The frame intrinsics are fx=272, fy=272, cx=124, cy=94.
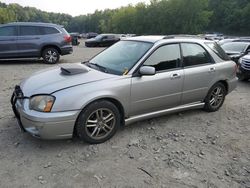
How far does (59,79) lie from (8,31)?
8.24 metres

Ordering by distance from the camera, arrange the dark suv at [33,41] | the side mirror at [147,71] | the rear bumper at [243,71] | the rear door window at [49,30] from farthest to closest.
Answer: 1. the rear door window at [49,30]
2. the dark suv at [33,41]
3. the rear bumper at [243,71]
4. the side mirror at [147,71]

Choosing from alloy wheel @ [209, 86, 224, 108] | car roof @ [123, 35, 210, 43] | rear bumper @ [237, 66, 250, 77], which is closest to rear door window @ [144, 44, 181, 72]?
car roof @ [123, 35, 210, 43]

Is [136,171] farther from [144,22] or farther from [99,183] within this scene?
[144,22]

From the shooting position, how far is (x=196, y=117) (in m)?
5.26

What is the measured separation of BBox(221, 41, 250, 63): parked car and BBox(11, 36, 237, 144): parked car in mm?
5659

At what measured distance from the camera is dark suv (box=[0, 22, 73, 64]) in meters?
10.9

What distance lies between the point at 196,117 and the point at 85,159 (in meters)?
2.54

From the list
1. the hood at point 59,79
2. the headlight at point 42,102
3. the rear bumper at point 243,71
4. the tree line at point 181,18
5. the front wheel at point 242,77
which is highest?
the tree line at point 181,18

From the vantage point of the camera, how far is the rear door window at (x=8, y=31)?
1089 cm

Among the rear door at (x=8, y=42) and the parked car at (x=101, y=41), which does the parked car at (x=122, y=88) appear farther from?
the parked car at (x=101, y=41)

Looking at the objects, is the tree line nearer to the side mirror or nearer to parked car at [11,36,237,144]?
parked car at [11,36,237,144]

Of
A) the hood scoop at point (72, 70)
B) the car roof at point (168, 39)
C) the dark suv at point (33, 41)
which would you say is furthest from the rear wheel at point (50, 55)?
the hood scoop at point (72, 70)

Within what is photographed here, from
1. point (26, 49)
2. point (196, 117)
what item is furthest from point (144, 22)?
point (196, 117)

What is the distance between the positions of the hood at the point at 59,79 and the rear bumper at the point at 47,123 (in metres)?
0.27
